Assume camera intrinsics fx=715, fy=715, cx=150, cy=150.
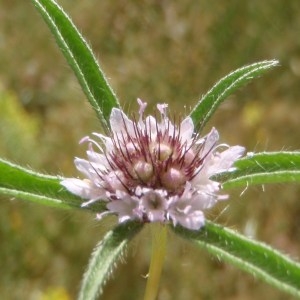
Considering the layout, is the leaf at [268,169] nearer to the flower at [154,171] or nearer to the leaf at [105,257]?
the flower at [154,171]

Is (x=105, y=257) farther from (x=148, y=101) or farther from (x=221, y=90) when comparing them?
(x=148, y=101)

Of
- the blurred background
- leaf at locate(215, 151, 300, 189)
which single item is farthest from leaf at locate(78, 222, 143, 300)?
the blurred background

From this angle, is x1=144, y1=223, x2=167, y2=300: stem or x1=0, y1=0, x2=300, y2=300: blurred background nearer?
x1=144, y1=223, x2=167, y2=300: stem

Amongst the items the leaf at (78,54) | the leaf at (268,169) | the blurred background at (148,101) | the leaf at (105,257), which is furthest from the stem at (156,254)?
the blurred background at (148,101)

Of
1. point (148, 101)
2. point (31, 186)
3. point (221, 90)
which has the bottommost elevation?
point (31, 186)

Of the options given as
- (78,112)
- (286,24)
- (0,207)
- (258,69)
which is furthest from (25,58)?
(258,69)

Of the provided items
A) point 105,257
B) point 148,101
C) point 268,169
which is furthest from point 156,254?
point 148,101

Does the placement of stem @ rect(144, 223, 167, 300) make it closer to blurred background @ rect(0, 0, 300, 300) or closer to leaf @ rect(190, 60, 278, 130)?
leaf @ rect(190, 60, 278, 130)
